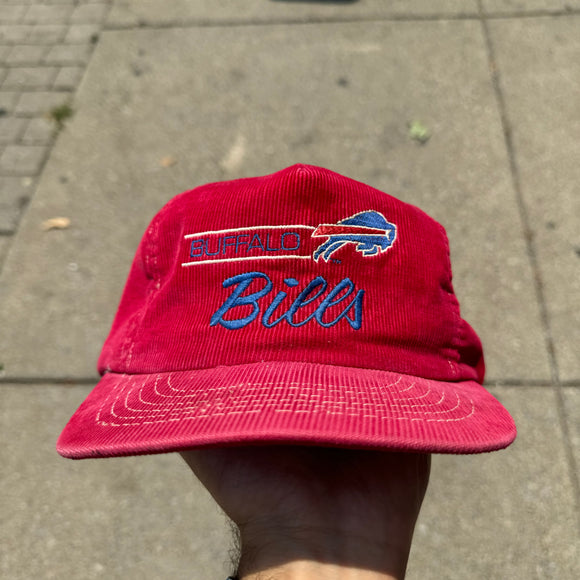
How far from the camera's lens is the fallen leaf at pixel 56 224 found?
2.78m

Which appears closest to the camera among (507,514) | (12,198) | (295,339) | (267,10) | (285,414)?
(285,414)

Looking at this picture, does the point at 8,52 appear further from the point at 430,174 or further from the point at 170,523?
the point at 170,523

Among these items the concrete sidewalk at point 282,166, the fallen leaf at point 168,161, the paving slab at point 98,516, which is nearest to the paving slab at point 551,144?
the concrete sidewalk at point 282,166

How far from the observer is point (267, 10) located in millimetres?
3670

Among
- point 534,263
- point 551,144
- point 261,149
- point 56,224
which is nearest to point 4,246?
point 56,224

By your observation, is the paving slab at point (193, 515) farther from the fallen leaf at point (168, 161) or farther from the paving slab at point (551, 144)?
the fallen leaf at point (168, 161)

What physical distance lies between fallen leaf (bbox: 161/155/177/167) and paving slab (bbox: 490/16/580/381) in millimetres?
1859

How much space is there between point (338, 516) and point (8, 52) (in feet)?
11.9

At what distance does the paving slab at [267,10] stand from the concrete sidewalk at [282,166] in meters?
0.01

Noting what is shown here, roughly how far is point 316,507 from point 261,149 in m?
2.10

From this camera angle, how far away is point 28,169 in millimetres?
2990

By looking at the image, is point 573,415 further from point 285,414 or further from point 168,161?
point 168,161

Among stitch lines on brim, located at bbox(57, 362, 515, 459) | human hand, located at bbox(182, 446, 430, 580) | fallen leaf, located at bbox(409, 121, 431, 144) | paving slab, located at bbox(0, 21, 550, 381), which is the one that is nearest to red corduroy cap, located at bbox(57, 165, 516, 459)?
stitch lines on brim, located at bbox(57, 362, 515, 459)

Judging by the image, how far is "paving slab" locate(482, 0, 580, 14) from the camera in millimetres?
3498
